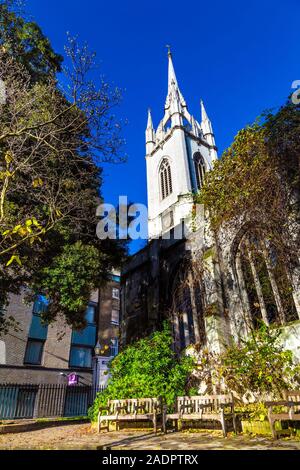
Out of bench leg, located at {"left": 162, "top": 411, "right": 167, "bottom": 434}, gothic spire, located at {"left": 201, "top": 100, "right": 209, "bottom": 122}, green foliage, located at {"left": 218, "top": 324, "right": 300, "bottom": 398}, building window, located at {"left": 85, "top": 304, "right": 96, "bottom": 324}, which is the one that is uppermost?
gothic spire, located at {"left": 201, "top": 100, "right": 209, "bottom": 122}

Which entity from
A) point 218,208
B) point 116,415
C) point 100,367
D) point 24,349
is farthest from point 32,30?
point 100,367

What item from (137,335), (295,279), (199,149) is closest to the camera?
(295,279)

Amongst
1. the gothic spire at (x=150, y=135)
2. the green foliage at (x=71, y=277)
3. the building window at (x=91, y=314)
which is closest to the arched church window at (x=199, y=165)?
the gothic spire at (x=150, y=135)

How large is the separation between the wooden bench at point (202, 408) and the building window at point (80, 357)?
747 inches

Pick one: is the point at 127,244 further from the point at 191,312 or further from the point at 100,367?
the point at 100,367

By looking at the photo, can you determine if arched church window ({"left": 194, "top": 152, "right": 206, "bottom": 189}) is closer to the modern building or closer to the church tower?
the church tower

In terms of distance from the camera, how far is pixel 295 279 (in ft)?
28.2

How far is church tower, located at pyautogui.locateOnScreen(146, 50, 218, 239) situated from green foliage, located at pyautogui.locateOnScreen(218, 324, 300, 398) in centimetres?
2550

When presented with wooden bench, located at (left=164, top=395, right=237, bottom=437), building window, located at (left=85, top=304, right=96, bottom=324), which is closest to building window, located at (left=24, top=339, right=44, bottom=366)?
building window, located at (left=85, top=304, right=96, bottom=324)

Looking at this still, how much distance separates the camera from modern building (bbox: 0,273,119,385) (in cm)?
2150

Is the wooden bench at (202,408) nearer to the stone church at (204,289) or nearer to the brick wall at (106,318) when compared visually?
the stone church at (204,289)

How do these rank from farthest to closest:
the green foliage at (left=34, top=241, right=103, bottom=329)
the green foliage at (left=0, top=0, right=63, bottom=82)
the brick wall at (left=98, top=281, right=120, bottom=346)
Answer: the brick wall at (left=98, top=281, right=120, bottom=346), the green foliage at (left=0, top=0, right=63, bottom=82), the green foliage at (left=34, top=241, right=103, bottom=329)

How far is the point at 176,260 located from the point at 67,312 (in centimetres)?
552

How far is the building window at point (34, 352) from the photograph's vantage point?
2267cm
